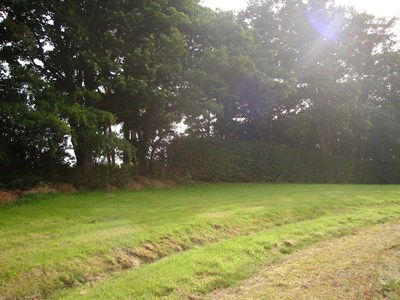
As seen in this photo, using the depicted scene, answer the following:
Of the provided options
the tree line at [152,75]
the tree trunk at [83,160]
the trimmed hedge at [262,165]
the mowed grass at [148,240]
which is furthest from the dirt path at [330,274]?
the trimmed hedge at [262,165]

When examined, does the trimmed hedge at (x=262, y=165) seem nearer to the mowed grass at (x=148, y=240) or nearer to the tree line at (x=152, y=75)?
the tree line at (x=152, y=75)

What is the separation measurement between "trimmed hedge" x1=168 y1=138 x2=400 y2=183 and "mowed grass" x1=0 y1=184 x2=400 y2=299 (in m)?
8.24

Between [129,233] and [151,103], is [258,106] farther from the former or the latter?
[129,233]

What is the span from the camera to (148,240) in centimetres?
836

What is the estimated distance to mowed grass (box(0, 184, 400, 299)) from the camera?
6199 mm

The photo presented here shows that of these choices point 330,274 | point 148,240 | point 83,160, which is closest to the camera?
point 330,274

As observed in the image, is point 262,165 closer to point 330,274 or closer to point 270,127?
point 270,127

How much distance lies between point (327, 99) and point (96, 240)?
28740 millimetres

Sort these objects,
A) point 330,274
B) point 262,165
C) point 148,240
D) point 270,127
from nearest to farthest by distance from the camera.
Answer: point 330,274 < point 148,240 < point 262,165 < point 270,127

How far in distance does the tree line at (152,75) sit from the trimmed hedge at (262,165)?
3.56 feet

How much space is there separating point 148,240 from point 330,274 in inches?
153

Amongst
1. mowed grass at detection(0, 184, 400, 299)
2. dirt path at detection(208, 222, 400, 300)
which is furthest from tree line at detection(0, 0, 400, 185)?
dirt path at detection(208, 222, 400, 300)

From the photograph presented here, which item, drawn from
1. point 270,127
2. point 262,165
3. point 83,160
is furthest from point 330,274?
point 270,127

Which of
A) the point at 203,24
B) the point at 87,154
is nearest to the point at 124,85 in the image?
the point at 87,154
